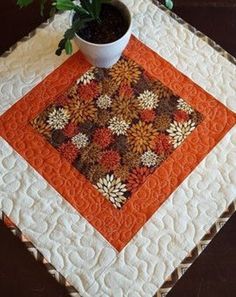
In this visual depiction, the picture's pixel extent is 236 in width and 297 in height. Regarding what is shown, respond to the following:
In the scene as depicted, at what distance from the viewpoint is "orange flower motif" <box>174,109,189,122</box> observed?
0.90 m

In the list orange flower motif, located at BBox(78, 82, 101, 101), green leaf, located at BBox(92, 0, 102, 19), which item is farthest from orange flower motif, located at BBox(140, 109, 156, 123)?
green leaf, located at BBox(92, 0, 102, 19)

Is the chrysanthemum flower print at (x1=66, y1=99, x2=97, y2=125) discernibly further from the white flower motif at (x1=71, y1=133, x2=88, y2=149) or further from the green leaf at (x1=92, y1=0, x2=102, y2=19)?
the green leaf at (x1=92, y1=0, x2=102, y2=19)

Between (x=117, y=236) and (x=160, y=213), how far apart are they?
3.4 inches

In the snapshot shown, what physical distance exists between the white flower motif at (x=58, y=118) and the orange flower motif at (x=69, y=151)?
0.04 meters

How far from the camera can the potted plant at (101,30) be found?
851mm

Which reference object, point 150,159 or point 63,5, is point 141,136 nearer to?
point 150,159

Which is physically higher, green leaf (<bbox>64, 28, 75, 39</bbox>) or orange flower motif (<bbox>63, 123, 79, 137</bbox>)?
green leaf (<bbox>64, 28, 75, 39</bbox>)

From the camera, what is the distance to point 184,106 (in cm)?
92

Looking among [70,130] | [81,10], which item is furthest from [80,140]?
[81,10]

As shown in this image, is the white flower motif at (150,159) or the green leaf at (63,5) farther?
the white flower motif at (150,159)

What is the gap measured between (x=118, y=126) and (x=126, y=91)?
79 mm

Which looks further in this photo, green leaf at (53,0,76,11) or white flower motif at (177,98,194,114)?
white flower motif at (177,98,194,114)

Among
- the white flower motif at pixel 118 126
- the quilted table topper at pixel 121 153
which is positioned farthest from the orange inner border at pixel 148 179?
the white flower motif at pixel 118 126

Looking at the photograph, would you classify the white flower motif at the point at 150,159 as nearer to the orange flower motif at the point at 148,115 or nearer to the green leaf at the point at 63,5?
the orange flower motif at the point at 148,115
